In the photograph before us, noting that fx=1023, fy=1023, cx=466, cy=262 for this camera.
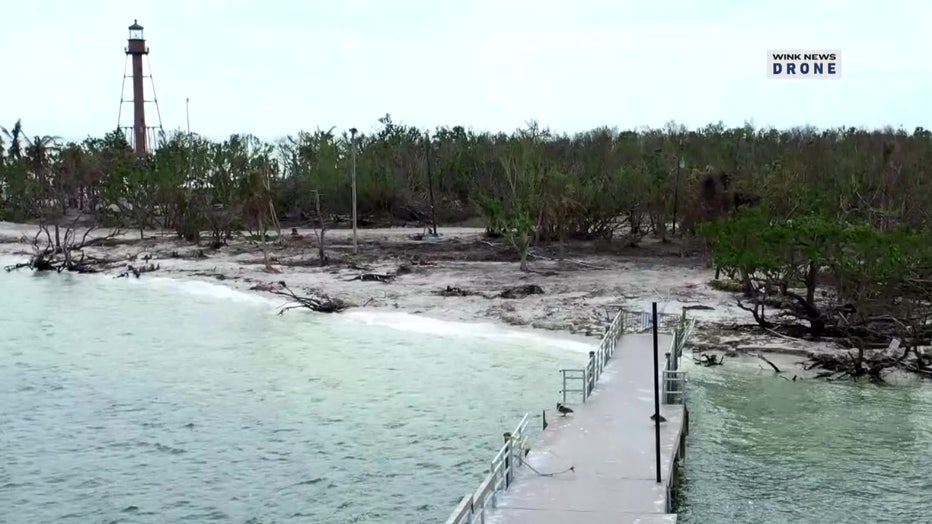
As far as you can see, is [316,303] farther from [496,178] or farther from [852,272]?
[496,178]

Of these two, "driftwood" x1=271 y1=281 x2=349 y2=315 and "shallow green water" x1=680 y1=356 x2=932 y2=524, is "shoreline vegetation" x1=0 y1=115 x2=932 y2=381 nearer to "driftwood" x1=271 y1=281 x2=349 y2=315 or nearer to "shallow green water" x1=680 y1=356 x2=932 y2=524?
"driftwood" x1=271 y1=281 x2=349 y2=315

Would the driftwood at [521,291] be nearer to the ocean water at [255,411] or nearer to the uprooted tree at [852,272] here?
the ocean water at [255,411]

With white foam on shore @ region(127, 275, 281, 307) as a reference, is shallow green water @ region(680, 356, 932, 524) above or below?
below

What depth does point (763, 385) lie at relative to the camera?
78.0ft

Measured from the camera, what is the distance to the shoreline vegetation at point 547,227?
26.9 metres

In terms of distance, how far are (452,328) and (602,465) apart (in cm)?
1561

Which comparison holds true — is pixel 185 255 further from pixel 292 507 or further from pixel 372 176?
pixel 292 507

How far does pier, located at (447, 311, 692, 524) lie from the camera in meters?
13.9

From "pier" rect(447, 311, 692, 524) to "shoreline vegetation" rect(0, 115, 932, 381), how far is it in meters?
6.83

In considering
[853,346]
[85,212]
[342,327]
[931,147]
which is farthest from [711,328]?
[85,212]

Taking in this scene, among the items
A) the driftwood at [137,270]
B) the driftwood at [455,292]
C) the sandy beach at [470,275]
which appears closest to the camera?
the sandy beach at [470,275]

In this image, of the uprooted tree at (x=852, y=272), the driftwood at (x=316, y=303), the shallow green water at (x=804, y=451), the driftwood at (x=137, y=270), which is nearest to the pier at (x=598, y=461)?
the shallow green water at (x=804, y=451)

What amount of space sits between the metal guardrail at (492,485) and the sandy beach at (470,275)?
12337 mm

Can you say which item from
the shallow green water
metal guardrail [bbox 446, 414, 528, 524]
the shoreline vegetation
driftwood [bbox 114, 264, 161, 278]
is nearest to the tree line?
the shoreline vegetation
